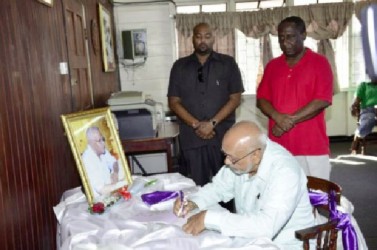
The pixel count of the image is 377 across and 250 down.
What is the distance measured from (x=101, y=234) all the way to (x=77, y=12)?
2.20 m

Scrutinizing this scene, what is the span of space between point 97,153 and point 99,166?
64 mm

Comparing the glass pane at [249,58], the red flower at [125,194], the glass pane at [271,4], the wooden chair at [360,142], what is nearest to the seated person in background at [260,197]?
the red flower at [125,194]

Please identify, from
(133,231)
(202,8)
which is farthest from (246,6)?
(133,231)

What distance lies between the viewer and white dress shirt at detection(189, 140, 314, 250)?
4.60 ft

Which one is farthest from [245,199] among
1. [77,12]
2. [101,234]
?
[77,12]

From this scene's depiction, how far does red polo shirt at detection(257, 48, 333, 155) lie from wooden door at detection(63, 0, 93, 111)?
1.44 m

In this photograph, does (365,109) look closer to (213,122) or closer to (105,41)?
(213,122)

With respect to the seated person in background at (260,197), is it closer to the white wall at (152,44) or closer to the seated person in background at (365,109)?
the seated person in background at (365,109)

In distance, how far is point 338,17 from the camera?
6207mm

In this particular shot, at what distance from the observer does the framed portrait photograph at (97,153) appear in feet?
5.86

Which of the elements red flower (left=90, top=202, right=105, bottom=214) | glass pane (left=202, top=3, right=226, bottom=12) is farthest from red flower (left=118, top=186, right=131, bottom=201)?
glass pane (left=202, top=3, right=226, bottom=12)

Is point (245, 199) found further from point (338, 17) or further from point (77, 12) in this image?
point (338, 17)

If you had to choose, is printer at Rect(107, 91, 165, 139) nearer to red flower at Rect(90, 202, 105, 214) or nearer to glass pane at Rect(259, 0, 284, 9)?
red flower at Rect(90, 202, 105, 214)

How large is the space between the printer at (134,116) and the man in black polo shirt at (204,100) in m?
0.41
